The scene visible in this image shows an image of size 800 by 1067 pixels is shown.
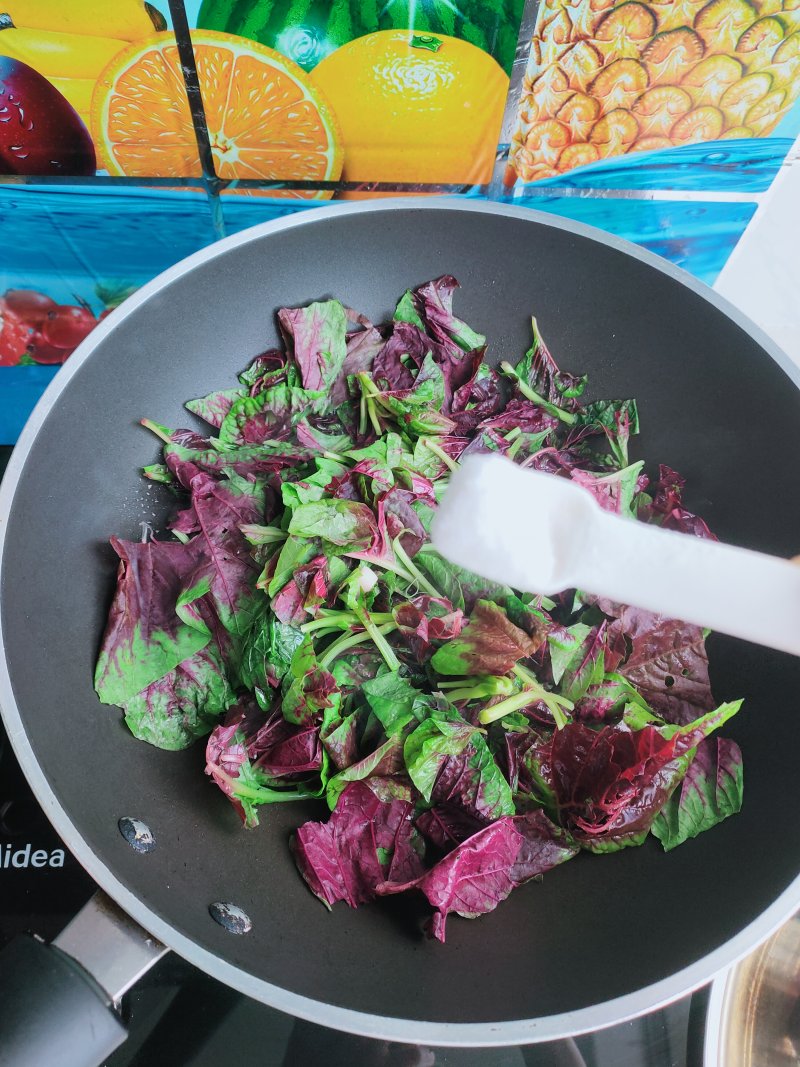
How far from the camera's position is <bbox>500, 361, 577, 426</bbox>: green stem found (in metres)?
1.15

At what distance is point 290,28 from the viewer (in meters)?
1.08

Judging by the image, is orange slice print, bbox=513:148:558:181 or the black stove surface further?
orange slice print, bbox=513:148:558:181

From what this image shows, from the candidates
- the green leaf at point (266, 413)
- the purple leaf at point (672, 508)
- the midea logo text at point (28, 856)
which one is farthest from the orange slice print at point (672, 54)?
the midea logo text at point (28, 856)

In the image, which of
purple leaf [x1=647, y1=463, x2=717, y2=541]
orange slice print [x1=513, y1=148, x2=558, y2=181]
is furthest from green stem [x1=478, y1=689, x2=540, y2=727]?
orange slice print [x1=513, y1=148, x2=558, y2=181]

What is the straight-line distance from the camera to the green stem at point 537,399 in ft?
3.78

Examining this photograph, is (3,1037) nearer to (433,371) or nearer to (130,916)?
(130,916)

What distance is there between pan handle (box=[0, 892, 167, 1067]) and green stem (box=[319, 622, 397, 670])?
360mm

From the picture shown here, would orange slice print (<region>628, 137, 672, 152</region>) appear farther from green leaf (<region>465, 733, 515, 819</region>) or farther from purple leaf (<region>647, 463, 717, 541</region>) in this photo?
green leaf (<region>465, 733, 515, 819</region>)

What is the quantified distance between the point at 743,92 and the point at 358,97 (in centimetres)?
64

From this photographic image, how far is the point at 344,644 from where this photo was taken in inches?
36.7

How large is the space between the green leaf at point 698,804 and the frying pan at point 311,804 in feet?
0.06

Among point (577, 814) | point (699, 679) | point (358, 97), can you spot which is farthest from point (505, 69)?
point (577, 814)

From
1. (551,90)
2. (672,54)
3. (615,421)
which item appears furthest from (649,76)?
(615,421)

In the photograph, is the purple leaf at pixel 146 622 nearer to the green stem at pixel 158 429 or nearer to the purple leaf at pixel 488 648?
the green stem at pixel 158 429
